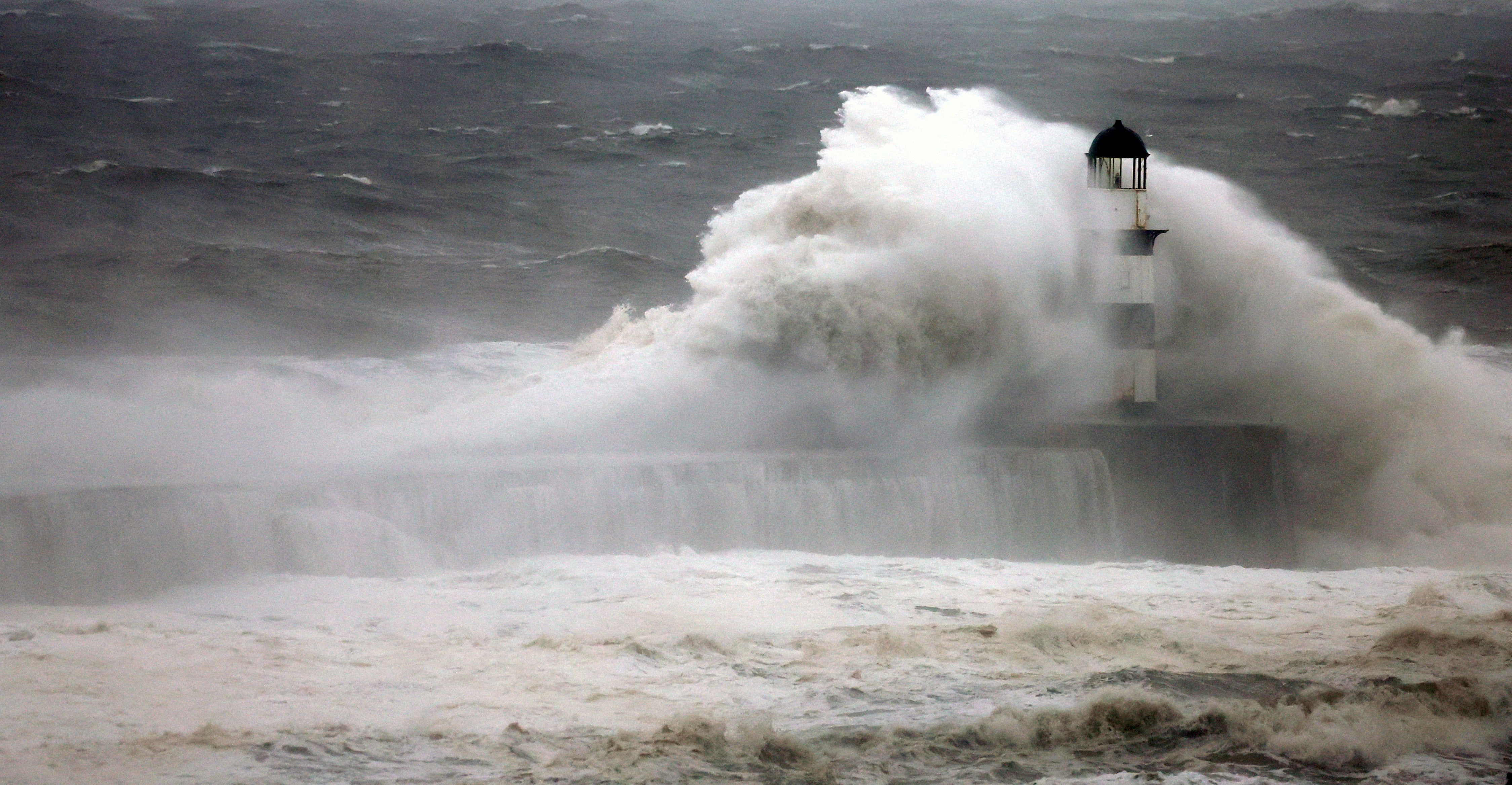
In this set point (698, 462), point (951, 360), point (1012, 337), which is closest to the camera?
point (698, 462)

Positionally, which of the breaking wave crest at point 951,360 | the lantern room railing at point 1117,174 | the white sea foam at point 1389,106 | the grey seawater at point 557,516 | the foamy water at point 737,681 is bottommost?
the foamy water at point 737,681

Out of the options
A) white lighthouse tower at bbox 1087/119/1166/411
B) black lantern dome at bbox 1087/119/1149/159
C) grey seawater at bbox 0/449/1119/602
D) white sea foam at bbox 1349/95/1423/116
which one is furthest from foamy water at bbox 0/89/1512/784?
white sea foam at bbox 1349/95/1423/116

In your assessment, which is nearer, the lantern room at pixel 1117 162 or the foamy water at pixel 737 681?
the foamy water at pixel 737 681

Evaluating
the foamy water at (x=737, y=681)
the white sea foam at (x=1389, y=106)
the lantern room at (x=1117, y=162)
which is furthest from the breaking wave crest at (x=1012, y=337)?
the white sea foam at (x=1389, y=106)

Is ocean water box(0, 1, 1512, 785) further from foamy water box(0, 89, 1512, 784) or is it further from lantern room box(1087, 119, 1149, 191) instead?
lantern room box(1087, 119, 1149, 191)

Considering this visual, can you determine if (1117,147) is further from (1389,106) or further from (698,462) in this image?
(1389,106)

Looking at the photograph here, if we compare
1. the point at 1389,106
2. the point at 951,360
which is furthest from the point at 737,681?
the point at 1389,106

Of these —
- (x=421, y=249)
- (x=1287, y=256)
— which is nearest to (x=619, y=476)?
(x=1287, y=256)

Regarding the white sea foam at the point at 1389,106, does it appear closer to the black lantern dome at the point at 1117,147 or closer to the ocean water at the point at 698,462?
the ocean water at the point at 698,462

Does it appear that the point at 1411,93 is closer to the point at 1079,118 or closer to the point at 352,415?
the point at 1079,118
